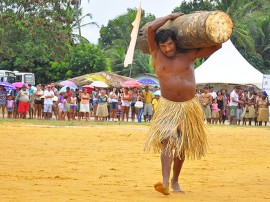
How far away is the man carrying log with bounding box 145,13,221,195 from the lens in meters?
6.75

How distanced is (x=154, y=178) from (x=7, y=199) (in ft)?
8.69

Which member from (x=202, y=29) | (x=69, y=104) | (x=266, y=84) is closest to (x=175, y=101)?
(x=202, y=29)

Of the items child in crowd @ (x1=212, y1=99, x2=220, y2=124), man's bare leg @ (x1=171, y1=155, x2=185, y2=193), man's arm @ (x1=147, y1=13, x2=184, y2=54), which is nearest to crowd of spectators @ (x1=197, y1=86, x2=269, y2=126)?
child in crowd @ (x1=212, y1=99, x2=220, y2=124)

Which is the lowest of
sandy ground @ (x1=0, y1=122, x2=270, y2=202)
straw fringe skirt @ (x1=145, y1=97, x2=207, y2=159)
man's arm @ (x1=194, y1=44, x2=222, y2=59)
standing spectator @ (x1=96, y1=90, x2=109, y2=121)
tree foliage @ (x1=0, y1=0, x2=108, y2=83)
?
sandy ground @ (x1=0, y1=122, x2=270, y2=202)

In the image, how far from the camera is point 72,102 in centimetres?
2506

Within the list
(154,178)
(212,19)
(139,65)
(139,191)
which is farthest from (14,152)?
(139,65)

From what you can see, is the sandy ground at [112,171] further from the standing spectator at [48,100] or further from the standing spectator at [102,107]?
the standing spectator at [102,107]

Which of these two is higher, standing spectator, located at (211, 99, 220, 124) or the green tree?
the green tree

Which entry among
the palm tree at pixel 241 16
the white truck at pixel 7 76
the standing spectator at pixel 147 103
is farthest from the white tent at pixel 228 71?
the palm tree at pixel 241 16

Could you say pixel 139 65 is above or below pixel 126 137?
above

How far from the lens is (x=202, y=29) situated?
637 centimetres

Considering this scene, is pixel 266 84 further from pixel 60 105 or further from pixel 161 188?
pixel 161 188

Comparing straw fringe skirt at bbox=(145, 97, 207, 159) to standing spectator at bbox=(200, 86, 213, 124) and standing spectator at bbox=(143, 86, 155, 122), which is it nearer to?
standing spectator at bbox=(200, 86, 213, 124)

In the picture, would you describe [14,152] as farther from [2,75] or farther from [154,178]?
[2,75]
